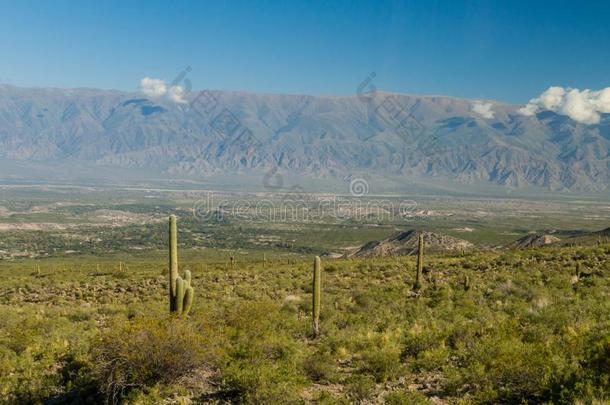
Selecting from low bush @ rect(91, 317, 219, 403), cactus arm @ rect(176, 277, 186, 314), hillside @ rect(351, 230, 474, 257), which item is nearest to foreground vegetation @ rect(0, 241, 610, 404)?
low bush @ rect(91, 317, 219, 403)

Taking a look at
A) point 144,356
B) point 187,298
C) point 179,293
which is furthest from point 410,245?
point 144,356

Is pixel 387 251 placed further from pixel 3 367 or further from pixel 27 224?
pixel 27 224

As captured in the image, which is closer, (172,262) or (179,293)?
(179,293)

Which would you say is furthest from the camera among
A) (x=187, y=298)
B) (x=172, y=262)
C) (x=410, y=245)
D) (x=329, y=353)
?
(x=410, y=245)

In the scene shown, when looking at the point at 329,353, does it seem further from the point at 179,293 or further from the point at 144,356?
the point at 144,356

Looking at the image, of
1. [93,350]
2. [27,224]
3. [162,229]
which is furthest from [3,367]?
[27,224]

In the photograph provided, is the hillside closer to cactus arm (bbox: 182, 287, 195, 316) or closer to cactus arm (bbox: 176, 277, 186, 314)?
cactus arm (bbox: 182, 287, 195, 316)

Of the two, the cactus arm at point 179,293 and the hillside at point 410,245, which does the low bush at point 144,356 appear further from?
the hillside at point 410,245

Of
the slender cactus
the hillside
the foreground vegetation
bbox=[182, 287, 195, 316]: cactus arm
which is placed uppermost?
the slender cactus

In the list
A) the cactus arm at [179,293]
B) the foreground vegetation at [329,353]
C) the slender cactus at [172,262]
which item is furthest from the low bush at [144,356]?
the slender cactus at [172,262]

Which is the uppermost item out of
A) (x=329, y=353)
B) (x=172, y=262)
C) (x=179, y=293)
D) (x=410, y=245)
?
(x=172, y=262)

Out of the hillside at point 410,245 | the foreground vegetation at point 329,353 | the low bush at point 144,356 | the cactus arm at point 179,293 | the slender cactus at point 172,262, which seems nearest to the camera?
the foreground vegetation at point 329,353

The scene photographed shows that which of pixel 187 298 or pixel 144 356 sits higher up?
pixel 187 298

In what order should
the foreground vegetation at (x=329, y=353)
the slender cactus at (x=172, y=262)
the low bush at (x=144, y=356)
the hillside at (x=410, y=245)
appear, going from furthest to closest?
the hillside at (x=410, y=245)
the slender cactus at (x=172, y=262)
the low bush at (x=144, y=356)
the foreground vegetation at (x=329, y=353)
